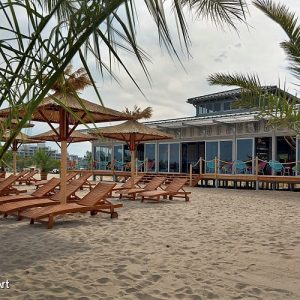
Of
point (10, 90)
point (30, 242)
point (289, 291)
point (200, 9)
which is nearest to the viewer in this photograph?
point (10, 90)

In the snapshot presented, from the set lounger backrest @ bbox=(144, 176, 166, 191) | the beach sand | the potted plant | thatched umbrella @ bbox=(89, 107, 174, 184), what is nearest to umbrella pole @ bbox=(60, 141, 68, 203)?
the beach sand

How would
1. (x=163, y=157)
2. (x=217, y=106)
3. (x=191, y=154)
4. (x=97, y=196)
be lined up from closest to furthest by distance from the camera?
(x=97, y=196) → (x=191, y=154) → (x=163, y=157) → (x=217, y=106)

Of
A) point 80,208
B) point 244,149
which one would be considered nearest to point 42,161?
point 244,149

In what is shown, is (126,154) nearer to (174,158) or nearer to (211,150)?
(174,158)

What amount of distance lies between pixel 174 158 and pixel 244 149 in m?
4.80

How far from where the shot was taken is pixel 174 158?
76.5 ft

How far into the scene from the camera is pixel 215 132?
69.4 ft

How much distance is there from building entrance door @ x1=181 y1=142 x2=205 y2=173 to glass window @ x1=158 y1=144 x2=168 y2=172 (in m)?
1.18

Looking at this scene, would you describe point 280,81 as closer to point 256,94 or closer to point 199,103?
point 256,94

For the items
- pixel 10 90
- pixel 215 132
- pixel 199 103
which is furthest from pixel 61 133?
pixel 199 103

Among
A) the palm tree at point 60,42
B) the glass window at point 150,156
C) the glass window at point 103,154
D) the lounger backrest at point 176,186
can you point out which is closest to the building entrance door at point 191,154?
the glass window at point 150,156

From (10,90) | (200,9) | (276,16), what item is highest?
(276,16)

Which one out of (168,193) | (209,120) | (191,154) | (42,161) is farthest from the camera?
(191,154)

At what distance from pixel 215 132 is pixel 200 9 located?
18700 millimetres
